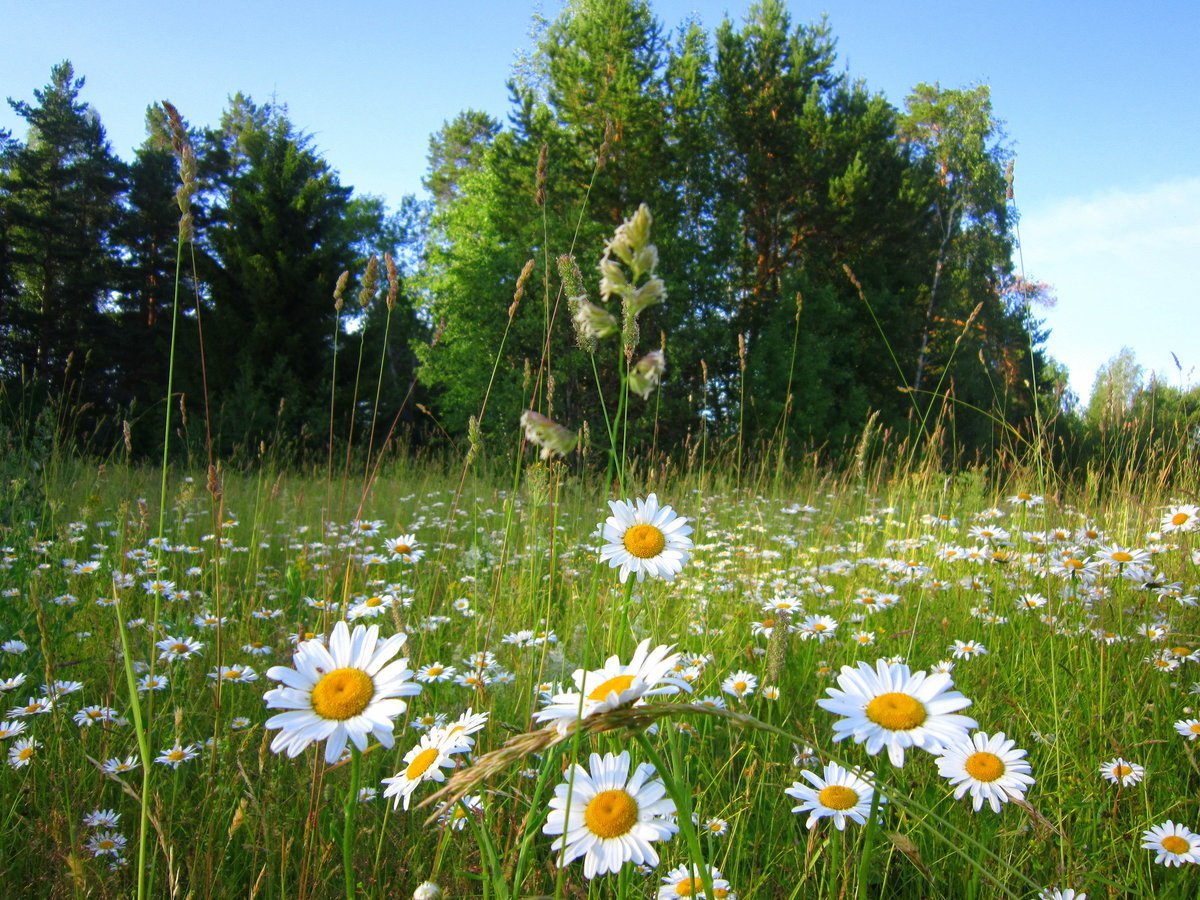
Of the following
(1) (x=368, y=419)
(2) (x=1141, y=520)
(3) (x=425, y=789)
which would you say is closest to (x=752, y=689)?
(3) (x=425, y=789)

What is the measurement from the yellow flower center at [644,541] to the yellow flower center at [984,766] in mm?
522

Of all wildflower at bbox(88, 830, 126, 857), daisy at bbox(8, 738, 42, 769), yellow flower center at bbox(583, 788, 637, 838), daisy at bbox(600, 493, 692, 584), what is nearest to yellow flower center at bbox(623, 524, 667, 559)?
daisy at bbox(600, 493, 692, 584)

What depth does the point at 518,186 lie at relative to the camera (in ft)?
52.2

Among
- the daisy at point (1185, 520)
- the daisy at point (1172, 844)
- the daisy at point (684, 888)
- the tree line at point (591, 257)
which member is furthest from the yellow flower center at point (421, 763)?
the tree line at point (591, 257)

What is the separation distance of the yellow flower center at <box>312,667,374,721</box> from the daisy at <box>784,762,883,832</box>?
516 millimetres

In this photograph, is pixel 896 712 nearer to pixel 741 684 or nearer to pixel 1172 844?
pixel 1172 844

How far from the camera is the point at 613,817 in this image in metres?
0.78

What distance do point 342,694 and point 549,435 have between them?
0.34 meters

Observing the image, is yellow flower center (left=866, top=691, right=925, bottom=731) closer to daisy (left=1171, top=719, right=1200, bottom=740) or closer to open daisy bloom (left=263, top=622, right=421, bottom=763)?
open daisy bloom (left=263, top=622, right=421, bottom=763)

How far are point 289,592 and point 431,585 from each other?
606mm

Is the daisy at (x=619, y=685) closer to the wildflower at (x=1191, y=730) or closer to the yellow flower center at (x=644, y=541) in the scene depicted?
the yellow flower center at (x=644, y=541)

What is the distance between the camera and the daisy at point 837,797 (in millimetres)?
937

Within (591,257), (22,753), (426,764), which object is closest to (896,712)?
(426,764)

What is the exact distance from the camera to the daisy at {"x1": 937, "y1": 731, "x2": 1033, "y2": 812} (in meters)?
0.99
